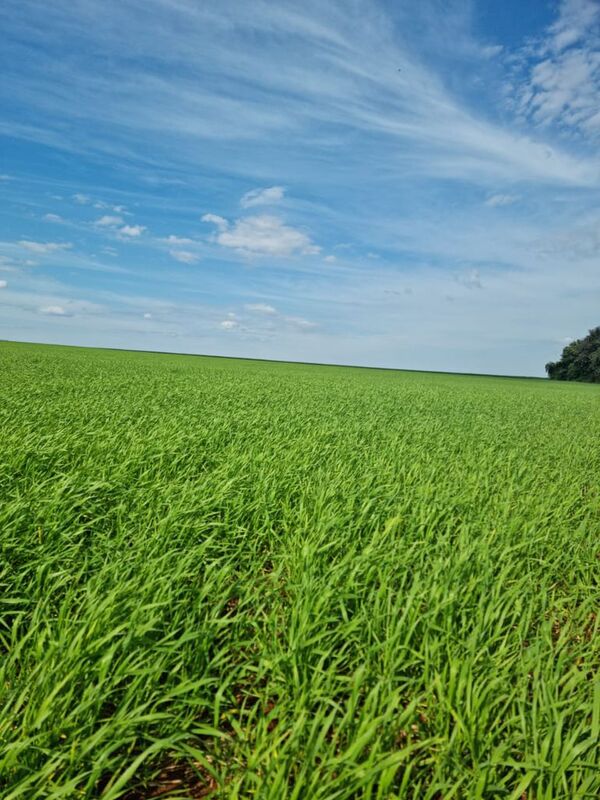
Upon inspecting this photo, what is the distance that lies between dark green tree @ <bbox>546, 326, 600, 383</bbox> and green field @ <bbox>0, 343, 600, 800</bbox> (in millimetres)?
101141

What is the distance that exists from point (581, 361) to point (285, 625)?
363ft

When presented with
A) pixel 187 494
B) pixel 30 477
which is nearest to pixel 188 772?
pixel 187 494

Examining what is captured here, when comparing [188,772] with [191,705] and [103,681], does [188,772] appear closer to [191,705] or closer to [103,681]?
[191,705]

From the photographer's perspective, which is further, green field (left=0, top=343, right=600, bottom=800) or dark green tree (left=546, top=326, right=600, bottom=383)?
dark green tree (left=546, top=326, right=600, bottom=383)

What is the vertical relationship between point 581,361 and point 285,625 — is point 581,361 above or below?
above

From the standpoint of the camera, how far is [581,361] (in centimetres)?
9706

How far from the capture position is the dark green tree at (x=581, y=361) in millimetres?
93125

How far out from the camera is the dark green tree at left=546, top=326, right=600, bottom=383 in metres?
93.1

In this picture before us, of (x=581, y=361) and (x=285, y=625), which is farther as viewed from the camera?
(x=581, y=361)

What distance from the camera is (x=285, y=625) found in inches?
115

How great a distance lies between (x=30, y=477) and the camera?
4.98 meters

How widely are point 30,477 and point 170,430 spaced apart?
2.61 meters

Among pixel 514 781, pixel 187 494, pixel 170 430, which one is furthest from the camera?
pixel 170 430

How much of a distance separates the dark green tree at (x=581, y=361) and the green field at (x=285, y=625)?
101 metres
